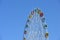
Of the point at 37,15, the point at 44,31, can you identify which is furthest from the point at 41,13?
the point at 44,31

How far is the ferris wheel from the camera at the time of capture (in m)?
1.30

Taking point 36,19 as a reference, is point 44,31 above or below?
below

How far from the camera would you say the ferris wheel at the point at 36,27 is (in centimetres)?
130

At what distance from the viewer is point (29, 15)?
52.6 inches

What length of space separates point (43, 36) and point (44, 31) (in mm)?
47

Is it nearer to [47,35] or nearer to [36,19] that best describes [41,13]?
[36,19]

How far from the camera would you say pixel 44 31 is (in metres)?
1.31

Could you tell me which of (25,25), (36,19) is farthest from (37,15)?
(25,25)

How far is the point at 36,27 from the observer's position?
1.32 m

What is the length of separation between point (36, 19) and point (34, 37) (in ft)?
0.55

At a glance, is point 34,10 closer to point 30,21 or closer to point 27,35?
point 30,21

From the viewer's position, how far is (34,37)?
1.30 m

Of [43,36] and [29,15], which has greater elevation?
[29,15]

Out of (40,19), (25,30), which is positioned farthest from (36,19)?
(25,30)
